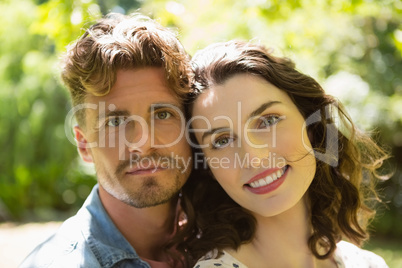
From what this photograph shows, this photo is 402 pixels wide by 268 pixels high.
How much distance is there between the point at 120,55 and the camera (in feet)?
8.29

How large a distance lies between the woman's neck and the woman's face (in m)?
0.18

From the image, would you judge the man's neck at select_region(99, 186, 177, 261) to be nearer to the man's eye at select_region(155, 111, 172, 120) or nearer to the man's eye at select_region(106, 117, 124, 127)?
the man's eye at select_region(106, 117, 124, 127)

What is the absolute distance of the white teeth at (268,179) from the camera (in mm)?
2262

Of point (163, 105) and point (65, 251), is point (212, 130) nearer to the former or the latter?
point (163, 105)

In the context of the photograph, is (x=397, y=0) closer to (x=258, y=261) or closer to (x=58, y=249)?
(x=258, y=261)

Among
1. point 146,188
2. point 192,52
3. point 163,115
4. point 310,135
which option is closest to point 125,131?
point 163,115

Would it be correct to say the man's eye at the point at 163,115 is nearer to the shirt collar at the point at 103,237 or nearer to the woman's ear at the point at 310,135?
the shirt collar at the point at 103,237

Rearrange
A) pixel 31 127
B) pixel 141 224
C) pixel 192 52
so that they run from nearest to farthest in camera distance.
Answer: pixel 141 224 → pixel 192 52 → pixel 31 127

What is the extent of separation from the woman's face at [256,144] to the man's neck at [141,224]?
66 cm

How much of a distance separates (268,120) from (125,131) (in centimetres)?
79

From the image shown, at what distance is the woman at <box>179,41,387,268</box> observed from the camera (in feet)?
7.45

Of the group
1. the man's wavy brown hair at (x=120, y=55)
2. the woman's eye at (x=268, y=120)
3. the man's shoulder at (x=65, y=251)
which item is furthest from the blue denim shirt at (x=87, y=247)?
the woman's eye at (x=268, y=120)

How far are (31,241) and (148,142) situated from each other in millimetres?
7164

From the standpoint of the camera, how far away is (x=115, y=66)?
2.54 metres
